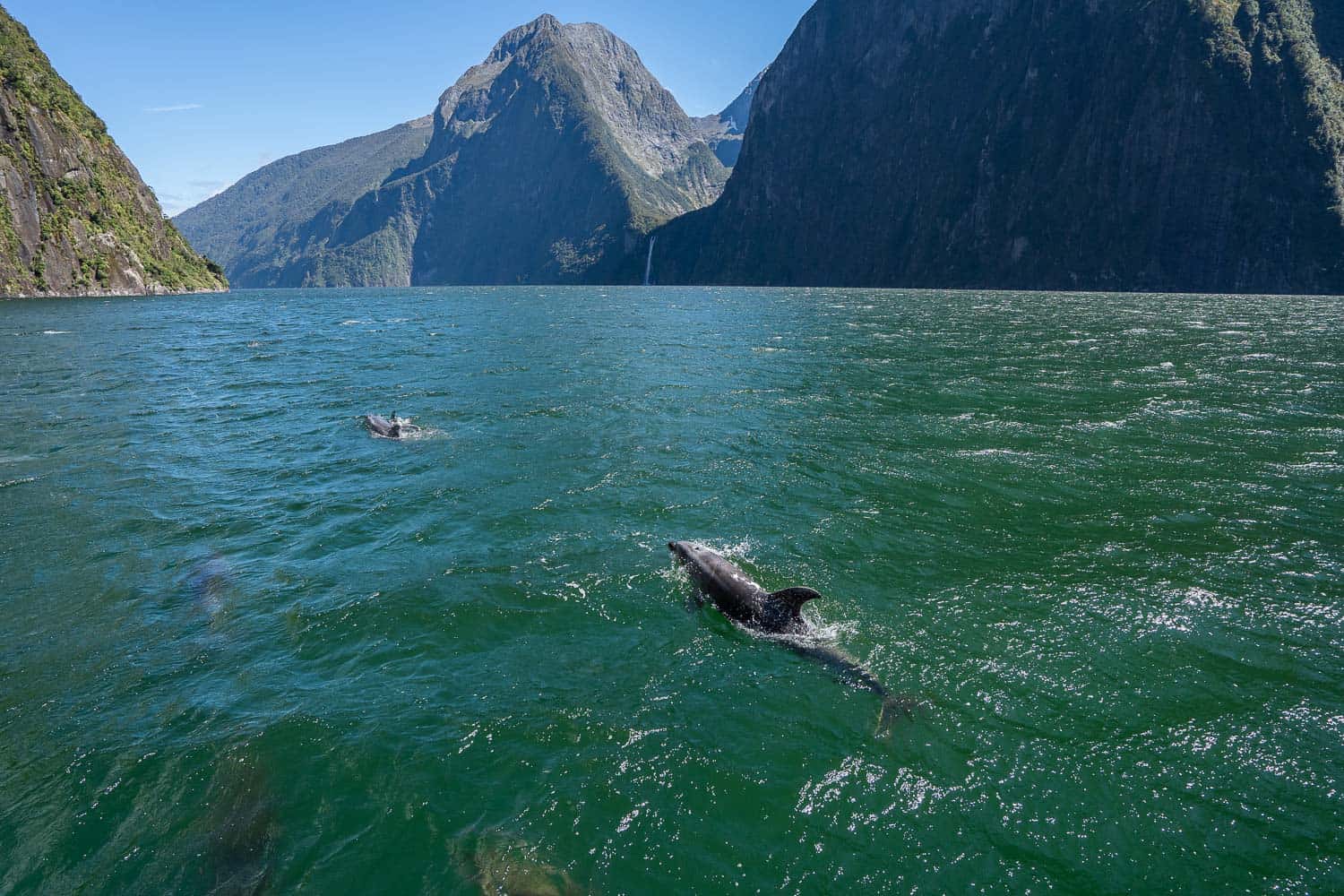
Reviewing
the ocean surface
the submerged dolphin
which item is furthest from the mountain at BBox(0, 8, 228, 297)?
the submerged dolphin

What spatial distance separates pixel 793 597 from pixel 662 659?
2620mm

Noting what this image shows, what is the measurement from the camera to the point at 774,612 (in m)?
12.1

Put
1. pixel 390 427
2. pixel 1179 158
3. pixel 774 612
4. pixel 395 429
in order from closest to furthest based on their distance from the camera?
pixel 774 612 < pixel 395 429 < pixel 390 427 < pixel 1179 158

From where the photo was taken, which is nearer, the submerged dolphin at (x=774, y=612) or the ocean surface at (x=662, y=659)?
the ocean surface at (x=662, y=659)

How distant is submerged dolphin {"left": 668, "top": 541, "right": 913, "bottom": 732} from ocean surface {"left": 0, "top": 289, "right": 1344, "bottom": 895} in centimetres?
31

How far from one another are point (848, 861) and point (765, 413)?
73.1 ft

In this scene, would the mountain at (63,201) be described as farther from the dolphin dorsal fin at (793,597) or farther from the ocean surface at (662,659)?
the dolphin dorsal fin at (793,597)

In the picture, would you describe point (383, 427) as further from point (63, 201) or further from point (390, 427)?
point (63, 201)

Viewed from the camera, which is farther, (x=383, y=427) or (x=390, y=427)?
(x=383, y=427)

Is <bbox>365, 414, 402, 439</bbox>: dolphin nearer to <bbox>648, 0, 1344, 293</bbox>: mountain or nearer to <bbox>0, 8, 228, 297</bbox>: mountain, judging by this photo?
<bbox>0, 8, 228, 297</bbox>: mountain

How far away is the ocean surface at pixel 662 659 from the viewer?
7.64 metres

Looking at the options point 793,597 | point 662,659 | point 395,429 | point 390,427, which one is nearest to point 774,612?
point 793,597

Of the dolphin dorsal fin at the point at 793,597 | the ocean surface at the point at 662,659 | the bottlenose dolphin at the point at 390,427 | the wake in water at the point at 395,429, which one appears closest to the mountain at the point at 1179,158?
the ocean surface at the point at 662,659

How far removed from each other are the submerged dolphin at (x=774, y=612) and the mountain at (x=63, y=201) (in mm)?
142250
